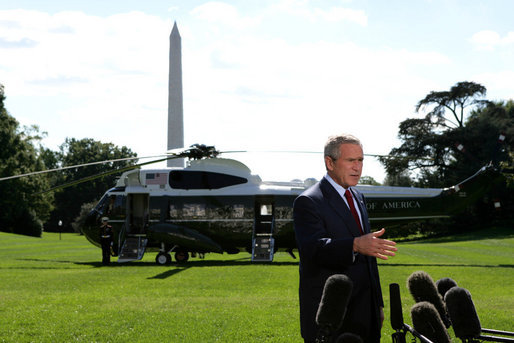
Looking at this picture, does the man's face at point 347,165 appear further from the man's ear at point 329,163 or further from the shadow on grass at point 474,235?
the shadow on grass at point 474,235

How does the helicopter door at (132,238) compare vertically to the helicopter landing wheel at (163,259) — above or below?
above

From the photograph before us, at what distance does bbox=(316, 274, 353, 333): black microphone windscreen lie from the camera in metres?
2.90

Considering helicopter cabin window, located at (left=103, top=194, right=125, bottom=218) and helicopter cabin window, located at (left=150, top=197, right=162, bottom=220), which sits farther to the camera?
helicopter cabin window, located at (left=103, top=194, right=125, bottom=218)

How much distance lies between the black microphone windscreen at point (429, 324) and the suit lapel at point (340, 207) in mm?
650

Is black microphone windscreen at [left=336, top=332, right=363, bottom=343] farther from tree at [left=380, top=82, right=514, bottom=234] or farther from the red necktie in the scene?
tree at [left=380, top=82, right=514, bottom=234]

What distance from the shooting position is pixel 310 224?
3.69 meters

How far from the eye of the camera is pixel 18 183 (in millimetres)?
64562

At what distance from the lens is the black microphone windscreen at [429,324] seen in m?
3.39

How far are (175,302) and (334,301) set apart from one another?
9.70 meters

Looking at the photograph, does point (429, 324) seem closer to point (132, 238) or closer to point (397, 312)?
point (397, 312)

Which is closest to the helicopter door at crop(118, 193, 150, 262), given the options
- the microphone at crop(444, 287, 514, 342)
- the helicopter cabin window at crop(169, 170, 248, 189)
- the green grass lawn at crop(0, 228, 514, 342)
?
the helicopter cabin window at crop(169, 170, 248, 189)

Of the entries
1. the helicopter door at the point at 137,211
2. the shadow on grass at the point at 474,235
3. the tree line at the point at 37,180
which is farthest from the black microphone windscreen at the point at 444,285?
the shadow on grass at the point at 474,235

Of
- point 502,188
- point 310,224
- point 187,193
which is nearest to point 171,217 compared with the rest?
point 187,193

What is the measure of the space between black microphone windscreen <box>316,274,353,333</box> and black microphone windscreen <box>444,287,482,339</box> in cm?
85
